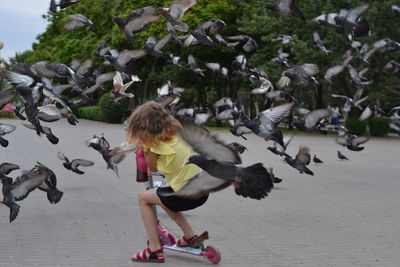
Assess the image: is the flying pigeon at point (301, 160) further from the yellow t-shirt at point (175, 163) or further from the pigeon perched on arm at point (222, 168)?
the pigeon perched on arm at point (222, 168)

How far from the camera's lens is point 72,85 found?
8.20 m

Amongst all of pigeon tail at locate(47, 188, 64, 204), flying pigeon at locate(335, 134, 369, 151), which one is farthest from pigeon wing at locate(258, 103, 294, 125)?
flying pigeon at locate(335, 134, 369, 151)

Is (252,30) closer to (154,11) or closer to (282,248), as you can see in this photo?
(154,11)

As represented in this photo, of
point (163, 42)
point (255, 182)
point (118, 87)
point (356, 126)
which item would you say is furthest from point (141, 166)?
point (356, 126)

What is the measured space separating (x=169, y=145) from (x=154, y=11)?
3286 mm

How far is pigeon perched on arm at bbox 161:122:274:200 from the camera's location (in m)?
4.32

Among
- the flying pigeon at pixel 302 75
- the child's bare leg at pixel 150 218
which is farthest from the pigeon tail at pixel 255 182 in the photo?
the flying pigeon at pixel 302 75

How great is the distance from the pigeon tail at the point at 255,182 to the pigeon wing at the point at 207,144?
0.42 feet

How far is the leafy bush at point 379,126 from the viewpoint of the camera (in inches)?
1163

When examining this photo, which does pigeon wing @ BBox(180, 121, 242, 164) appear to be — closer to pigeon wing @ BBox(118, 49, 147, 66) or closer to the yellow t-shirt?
the yellow t-shirt

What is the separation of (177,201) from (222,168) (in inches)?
31.2

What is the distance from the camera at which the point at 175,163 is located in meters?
5.03

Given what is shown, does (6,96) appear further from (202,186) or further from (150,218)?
(202,186)

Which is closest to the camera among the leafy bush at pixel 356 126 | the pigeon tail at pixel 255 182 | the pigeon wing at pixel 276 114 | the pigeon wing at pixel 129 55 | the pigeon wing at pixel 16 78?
the pigeon tail at pixel 255 182
